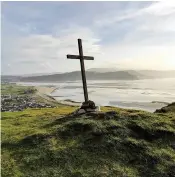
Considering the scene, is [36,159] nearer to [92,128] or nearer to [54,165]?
[54,165]

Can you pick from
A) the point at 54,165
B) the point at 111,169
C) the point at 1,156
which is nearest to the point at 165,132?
the point at 111,169

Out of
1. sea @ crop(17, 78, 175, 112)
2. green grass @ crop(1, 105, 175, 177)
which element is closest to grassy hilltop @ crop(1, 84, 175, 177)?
green grass @ crop(1, 105, 175, 177)

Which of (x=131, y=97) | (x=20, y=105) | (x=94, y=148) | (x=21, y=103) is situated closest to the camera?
(x=94, y=148)

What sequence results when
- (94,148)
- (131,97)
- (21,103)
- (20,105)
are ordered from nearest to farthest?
(94,148)
(20,105)
(131,97)
(21,103)

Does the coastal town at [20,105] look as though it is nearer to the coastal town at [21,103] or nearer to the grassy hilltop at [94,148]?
the coastal town at [21,103]

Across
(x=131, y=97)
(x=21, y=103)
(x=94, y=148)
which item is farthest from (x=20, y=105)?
(x=94, y=148)

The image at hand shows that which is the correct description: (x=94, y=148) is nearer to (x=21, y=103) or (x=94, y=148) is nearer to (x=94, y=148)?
(x=94, y=148)

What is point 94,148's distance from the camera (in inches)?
593

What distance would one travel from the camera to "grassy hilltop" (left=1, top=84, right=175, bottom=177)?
1306cm

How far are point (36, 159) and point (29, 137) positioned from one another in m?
2.91

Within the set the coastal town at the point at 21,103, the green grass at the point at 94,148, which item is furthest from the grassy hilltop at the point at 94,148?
the coastal town at the point at 21,103

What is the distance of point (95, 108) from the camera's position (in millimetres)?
21234

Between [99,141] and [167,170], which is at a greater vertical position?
[99,141]

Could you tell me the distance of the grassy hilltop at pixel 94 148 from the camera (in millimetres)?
13062
